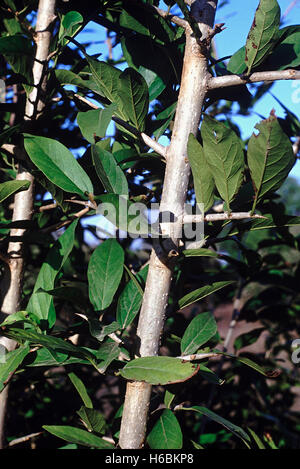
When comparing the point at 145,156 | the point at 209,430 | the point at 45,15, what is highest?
the point at 45,15

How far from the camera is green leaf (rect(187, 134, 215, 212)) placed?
58cm

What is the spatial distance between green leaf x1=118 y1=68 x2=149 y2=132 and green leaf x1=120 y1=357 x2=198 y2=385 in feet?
1.21

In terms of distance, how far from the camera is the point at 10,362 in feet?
1.99

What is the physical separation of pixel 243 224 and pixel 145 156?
0.20 m

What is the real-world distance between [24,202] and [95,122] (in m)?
0.29

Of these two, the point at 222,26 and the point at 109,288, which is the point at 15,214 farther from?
the point at 222,26

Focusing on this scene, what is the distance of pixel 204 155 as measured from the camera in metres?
0.58

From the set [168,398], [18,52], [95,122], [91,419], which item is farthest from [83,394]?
[18,52]

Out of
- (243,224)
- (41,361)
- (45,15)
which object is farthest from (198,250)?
(45,15)

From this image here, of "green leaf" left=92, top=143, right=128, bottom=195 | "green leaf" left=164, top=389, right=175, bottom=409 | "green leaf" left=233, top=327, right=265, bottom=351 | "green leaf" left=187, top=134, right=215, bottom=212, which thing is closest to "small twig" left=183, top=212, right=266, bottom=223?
"green leaf" left=187, top=134, right=215, bottom=212

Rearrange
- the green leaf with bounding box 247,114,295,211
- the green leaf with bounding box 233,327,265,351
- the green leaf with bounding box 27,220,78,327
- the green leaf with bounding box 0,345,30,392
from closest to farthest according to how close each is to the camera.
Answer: the green leaf with bounding box 247,114,295,211 < the green leaf with bounding box 0,345,30,392 < the green leaf with bounding box 27,220,78,327 < the green leaf with bounding box 233,327,265,351

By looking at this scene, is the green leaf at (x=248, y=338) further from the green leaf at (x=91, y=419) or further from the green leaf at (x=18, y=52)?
the green leaf at (x=18, y=52)

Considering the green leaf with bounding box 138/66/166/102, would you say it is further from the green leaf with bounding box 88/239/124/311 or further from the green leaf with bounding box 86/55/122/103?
the green leaf with bounding box 88/239/124/311
